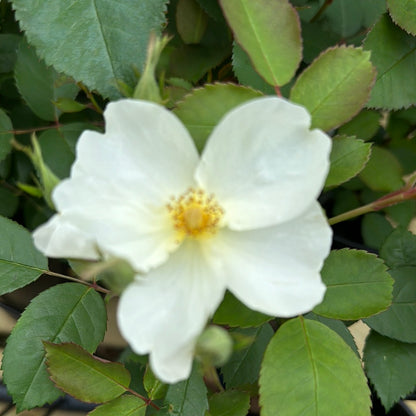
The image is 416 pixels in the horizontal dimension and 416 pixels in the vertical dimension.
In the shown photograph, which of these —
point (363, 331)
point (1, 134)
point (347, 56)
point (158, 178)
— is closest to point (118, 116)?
point (158, 178)

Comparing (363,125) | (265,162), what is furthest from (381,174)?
(265,162)

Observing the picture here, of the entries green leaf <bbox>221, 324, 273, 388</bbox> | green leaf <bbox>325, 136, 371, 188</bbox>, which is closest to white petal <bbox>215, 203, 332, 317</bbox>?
green leaf <bbox>325, 136, 371, 188</bbox>

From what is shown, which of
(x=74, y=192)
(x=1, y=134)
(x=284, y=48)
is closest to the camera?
(x=74, y=192)

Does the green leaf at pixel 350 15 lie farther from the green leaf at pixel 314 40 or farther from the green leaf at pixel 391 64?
the green leaf at pixel 391 64

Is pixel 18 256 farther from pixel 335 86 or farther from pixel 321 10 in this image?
pixel 321 10

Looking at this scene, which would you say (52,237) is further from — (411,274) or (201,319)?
(411,274)

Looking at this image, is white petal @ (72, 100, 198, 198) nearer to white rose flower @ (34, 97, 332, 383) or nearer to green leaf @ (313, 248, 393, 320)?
white rose flower @ (34, 97, 332, 383)

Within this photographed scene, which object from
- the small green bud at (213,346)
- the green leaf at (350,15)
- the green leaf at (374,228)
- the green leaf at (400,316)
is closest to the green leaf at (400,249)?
the green leaf at (400,316)
